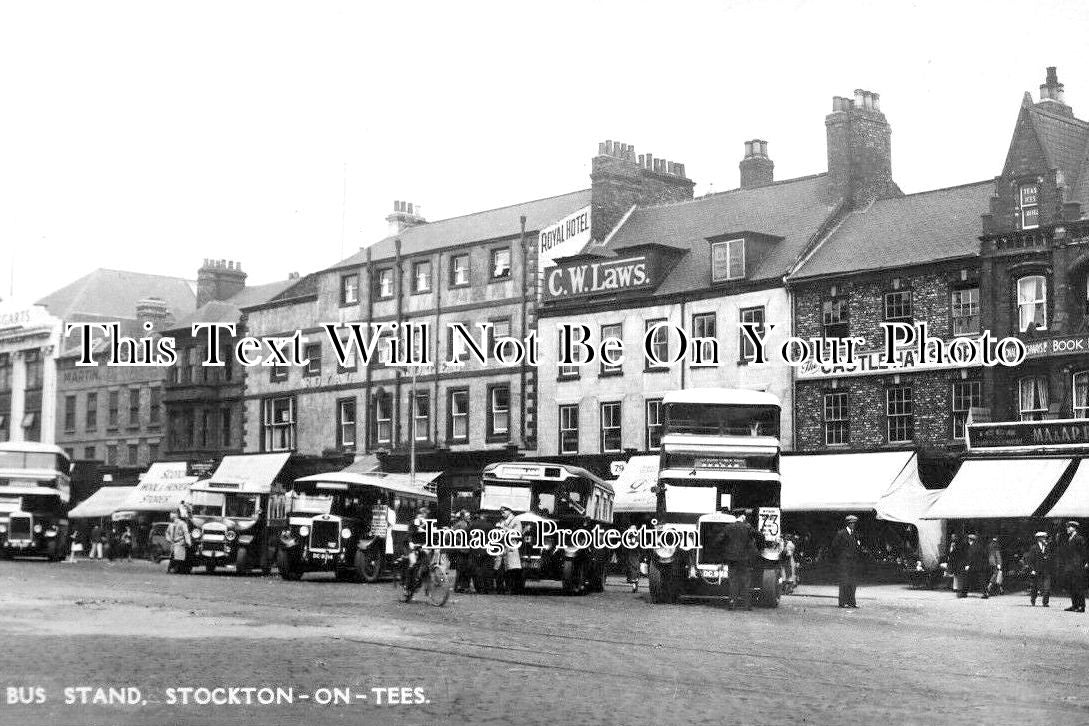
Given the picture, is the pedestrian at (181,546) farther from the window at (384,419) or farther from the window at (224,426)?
the window at (224,426)

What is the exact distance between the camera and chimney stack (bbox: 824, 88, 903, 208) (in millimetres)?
45812

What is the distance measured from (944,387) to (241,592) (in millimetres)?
21404

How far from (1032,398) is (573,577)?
49.7 ft

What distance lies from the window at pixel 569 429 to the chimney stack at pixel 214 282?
27.1 metres

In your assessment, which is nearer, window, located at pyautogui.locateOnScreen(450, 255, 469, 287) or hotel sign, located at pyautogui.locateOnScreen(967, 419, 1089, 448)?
hotel sign, located at pyautogui.locateOnScreen(967, 419, 1089, 448)

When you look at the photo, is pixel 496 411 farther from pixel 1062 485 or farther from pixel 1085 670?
pixel 1085 670

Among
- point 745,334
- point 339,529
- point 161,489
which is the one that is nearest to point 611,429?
point 745,334

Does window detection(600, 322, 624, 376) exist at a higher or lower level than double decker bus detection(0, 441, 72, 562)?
higher

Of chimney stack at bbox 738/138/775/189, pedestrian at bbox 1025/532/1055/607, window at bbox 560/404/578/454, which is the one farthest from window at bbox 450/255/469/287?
pedestrian at bbox 1025/532/1055/607

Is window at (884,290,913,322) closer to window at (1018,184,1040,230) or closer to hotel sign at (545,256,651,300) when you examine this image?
window at (1018,184,1040,230)

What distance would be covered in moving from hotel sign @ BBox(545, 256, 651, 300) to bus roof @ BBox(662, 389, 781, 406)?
62.0ft

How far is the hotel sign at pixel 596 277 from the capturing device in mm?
48781

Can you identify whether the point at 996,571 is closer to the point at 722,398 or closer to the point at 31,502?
the point at 722,398

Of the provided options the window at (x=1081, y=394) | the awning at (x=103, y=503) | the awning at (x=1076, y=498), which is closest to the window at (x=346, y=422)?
the awning at (x=103, y=503)
